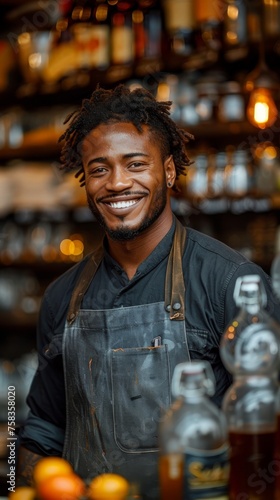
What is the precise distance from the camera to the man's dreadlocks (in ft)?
6.68

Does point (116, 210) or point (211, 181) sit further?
point (211, 181)

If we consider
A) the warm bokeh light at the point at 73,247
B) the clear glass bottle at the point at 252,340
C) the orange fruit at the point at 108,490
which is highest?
the warm bokeh light at the point at 73,247

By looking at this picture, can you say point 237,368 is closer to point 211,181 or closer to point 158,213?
point 158,213

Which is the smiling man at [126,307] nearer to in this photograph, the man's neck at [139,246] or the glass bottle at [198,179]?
the man's neck at [139,246]

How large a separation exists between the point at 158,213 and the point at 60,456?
0.64 metres

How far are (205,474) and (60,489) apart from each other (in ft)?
0.67

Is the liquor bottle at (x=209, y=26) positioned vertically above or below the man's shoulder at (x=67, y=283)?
above

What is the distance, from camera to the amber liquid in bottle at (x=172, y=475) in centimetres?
118

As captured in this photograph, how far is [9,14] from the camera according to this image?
14.3ft

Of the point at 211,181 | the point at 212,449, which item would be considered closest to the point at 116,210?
the point at 212,449

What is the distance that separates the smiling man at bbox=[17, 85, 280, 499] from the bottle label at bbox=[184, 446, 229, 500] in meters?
0.64

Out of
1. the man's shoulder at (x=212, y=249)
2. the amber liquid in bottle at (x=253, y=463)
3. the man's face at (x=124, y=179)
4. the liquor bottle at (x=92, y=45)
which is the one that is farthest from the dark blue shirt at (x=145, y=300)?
the liquor bottle at (x=92, y=45)

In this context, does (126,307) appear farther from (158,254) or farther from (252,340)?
(252,340)

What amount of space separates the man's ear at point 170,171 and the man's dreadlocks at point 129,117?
0.02m
